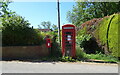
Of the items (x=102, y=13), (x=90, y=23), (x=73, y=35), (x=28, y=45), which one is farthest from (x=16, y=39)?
(x=102, y=13)

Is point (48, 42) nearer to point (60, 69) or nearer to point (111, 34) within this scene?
point (60, 69)

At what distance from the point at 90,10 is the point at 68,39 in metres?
13.8

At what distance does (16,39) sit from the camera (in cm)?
1081

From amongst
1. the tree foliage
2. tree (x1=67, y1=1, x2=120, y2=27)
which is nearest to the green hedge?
the tree foliage

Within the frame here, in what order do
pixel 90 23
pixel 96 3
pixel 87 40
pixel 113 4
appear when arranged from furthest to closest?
pixel 96 3 → pixel 113 4 → pixel 90 23 → pixel 87 40

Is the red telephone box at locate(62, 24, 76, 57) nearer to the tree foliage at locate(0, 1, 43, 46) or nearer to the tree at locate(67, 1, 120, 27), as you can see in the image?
the tree foliage at locate(0, 1, 43, 46)

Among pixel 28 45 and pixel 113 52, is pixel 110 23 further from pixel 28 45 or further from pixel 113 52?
pixel 28 45

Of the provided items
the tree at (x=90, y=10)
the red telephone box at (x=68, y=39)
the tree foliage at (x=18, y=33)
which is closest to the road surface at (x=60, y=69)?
the red telephone box at (x=68, y=39)

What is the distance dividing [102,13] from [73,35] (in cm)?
1286

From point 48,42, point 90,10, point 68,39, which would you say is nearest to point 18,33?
point 48,42

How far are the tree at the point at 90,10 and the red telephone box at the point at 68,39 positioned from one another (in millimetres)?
12407

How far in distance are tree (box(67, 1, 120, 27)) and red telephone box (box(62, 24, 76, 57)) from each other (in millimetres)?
12407

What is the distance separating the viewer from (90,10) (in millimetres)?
22188

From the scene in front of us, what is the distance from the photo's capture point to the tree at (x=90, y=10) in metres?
20.2
